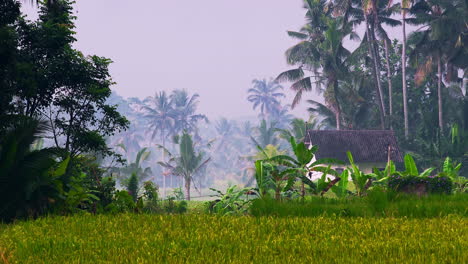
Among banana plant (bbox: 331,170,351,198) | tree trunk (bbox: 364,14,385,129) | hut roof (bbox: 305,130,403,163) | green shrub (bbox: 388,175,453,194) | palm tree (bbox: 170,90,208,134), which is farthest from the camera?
palm tree (bbox: 170,90,208,134)

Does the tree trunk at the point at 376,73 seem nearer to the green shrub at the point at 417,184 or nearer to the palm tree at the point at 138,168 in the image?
the palm tree at the point at 138,168

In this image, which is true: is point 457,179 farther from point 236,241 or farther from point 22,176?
point 236,241

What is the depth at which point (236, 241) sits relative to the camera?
A: 6.28m

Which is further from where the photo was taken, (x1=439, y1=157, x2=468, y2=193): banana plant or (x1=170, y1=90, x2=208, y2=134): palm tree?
(x1=170, y1=90, x2=208, y2=134): palm tree

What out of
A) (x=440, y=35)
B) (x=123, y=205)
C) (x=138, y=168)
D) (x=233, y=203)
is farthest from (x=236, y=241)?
(x=138, y=168)

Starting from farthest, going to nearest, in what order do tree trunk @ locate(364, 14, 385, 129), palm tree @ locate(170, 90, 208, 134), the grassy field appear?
palm tree @ locate(170, 90, 208, 134)
tree trunk @ locate(364, 14, 385, 129)
the grassy field

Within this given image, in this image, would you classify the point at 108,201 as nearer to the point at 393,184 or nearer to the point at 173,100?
the point at 393,184

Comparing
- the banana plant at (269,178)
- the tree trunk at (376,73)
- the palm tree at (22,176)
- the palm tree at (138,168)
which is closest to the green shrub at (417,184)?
the banana plant at (269,178)

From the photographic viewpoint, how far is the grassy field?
5414mm

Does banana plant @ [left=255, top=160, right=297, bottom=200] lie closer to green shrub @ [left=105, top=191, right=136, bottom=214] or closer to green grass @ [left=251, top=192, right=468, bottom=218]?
green grass @ [left=251, top=192, right=468, bottom=218]

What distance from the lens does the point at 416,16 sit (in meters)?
47.8

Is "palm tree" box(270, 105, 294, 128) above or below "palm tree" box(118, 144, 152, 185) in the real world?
above

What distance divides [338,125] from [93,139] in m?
33.4

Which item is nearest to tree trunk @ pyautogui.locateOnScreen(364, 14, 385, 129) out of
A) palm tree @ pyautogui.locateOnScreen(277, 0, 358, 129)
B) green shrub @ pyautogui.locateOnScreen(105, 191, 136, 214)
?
palm tree @ pyautogui.locateOnScreen(277, 0, 358, 129)
